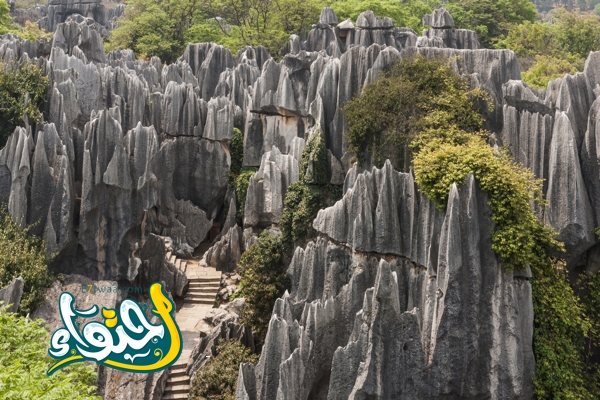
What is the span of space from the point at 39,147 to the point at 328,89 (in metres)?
10.9

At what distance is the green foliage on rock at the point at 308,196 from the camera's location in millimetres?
22031

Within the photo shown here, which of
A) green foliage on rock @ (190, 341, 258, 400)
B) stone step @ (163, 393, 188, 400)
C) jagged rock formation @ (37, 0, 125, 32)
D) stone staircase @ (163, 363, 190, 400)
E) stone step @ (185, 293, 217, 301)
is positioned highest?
jagged rock formation @ (37, 0, 125, 32)

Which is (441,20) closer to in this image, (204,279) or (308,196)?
(308,196)

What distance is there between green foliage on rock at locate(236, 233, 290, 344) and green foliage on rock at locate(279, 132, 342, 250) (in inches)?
23.3

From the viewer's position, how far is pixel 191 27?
2035 inches

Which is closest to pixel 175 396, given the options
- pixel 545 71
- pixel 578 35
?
pixel 545 71

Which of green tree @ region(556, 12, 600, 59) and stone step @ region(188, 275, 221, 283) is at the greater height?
green tree @ region(556, 12, 600, 59)

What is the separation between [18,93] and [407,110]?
51.7 feet

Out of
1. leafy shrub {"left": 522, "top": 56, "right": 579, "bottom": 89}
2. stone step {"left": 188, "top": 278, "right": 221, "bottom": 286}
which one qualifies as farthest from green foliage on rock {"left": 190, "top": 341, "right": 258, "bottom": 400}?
leafy shrub {"left": 522, "top": 56, "right": 579, "bottom": 89}

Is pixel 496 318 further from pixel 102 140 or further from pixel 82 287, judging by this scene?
pixel 102 140

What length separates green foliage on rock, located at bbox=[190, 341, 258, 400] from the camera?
18547mm

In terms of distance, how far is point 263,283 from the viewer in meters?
21.6

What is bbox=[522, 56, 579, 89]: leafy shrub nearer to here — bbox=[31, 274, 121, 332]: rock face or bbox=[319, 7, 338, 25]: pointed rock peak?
bbox=[319, 7, 338, 25]: pointed rock peak

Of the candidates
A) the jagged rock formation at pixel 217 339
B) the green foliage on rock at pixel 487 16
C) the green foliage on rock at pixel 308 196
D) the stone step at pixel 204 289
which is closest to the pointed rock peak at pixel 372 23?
the green foliage on rock at pixel 487 16
